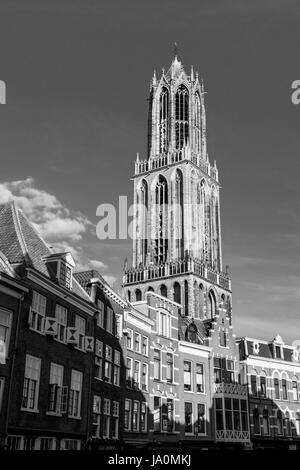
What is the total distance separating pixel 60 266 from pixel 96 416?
1020 cm

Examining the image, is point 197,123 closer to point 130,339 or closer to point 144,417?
point 130,339

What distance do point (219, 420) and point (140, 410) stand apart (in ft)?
34.7

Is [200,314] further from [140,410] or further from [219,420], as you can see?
[140,410]

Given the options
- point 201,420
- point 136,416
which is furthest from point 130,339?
point 201,420

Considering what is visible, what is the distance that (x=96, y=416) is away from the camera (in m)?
33.6

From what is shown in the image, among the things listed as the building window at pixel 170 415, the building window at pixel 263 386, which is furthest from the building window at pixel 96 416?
the building window at pixel 263 386

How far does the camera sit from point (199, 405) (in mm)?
46562

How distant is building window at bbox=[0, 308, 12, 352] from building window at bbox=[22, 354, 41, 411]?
1.99 metres

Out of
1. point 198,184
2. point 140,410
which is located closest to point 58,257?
point 140,410

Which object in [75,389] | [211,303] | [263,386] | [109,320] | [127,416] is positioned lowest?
[127,416]

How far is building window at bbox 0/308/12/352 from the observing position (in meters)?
24.3

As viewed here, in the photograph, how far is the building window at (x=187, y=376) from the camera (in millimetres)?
46125

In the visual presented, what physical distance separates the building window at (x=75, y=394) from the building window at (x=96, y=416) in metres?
2.78
